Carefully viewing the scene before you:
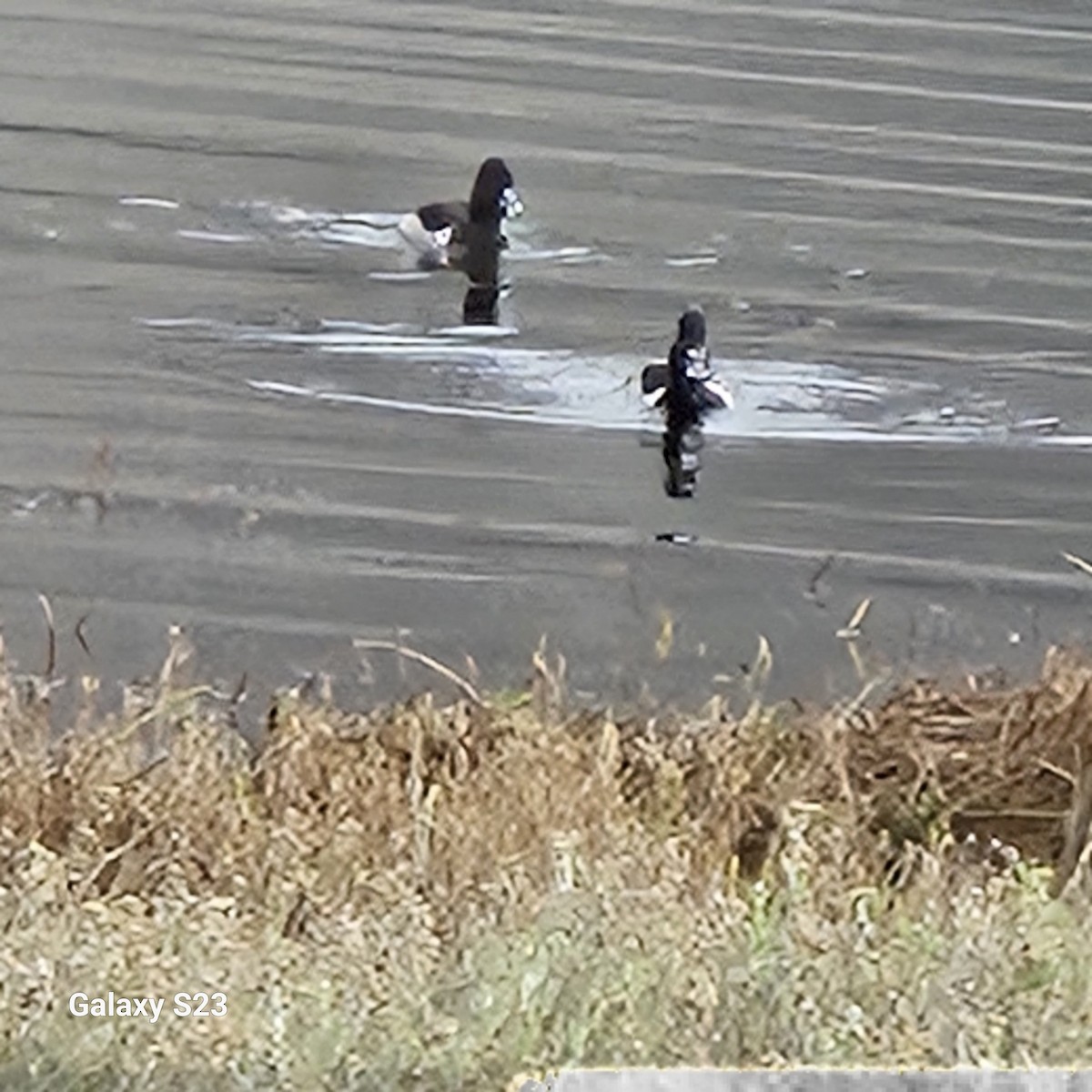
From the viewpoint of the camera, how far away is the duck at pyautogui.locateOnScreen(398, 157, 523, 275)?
7.95 meters

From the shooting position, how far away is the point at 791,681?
526 centimetres

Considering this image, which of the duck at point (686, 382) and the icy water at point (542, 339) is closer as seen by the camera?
the icy water at point (542, 339)

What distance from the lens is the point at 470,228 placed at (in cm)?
811

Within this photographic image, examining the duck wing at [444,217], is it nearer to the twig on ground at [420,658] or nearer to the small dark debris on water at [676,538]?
the small dark debris on water at [676,538]

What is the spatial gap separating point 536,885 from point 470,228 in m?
4.90

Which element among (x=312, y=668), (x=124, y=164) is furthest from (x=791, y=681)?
(x=124, y=164)

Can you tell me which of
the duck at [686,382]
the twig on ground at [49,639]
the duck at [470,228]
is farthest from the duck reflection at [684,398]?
the twig on ground at [49,639]

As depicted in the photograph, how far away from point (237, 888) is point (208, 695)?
1.29m

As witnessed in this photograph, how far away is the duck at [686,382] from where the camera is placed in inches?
262

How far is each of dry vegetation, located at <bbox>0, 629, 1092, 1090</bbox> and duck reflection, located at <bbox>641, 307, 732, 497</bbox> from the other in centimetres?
158

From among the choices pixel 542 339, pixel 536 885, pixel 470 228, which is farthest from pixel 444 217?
pixel 536 885

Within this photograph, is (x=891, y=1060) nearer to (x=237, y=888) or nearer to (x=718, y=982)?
(x=718, y=982)

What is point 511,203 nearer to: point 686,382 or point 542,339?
point 542,339

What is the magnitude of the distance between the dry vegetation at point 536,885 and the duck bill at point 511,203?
360cm
